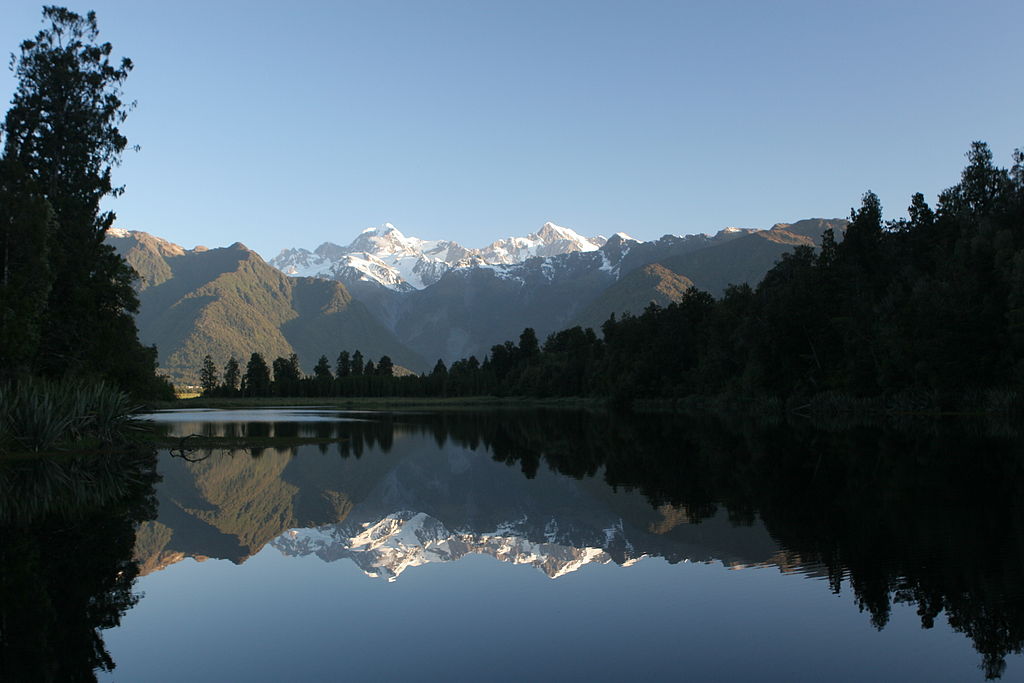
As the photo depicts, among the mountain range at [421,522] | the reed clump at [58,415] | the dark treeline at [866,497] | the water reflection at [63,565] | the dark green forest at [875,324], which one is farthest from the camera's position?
the dark green forest at [875,324]

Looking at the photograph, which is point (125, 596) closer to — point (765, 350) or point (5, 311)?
point (5, 311)

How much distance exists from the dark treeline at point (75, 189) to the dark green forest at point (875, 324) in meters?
65.4

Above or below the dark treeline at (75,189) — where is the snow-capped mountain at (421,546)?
below

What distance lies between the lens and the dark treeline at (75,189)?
43750 millimetres

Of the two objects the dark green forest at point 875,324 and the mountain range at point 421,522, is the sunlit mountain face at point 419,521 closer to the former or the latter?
the mountain range at point 421,522

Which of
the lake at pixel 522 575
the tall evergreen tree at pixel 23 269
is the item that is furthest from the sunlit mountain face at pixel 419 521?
the tall evergreen tree at pixel 23 269

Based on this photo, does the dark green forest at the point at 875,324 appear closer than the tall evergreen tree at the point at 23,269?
No

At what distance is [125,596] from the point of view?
1571 centimetres

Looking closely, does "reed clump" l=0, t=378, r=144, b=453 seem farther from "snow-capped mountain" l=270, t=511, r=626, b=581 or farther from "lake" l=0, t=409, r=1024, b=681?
"snow-capped mountain" l=270, t=511, r=626, b=581

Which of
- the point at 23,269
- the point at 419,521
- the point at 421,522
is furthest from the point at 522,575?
the point at 23,269

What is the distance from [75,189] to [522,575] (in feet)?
135

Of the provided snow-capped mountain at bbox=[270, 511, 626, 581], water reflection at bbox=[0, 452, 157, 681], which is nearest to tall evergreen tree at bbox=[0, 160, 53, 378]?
water reflection at bbox=[0, 452, 157, 681]

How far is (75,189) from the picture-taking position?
1825 inches

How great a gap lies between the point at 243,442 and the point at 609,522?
36.7 meters
